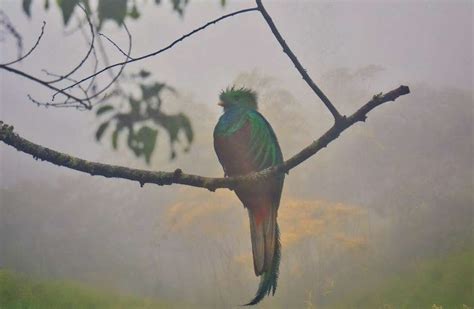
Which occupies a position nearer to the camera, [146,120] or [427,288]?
[146,120]

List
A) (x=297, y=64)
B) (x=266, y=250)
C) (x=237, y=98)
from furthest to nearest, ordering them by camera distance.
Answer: (x=237, y=98), (x=266, y=250), (x=297, y=64)

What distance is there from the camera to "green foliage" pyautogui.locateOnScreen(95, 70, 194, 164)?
541mm

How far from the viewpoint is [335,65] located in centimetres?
659

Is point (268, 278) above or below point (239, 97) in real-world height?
below

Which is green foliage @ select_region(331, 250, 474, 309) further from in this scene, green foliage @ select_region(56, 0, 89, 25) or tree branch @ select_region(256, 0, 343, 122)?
green foliage @ select_region(56, 0, 89, 25)

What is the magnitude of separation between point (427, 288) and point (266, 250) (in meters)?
3.84

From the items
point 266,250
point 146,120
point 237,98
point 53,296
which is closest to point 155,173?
point 146,120

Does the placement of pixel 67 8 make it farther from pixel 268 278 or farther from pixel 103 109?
pixel 268 278

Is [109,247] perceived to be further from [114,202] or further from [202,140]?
[202,140]

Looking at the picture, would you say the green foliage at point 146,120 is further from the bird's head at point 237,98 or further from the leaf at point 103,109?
the bird's head at point 237,98

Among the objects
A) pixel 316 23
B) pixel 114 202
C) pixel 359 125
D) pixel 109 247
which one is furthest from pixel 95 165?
pixel 316 23

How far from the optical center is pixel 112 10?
508 mm

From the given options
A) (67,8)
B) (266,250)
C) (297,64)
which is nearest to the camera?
(67,8)

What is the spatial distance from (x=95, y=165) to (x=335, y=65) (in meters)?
6.18
